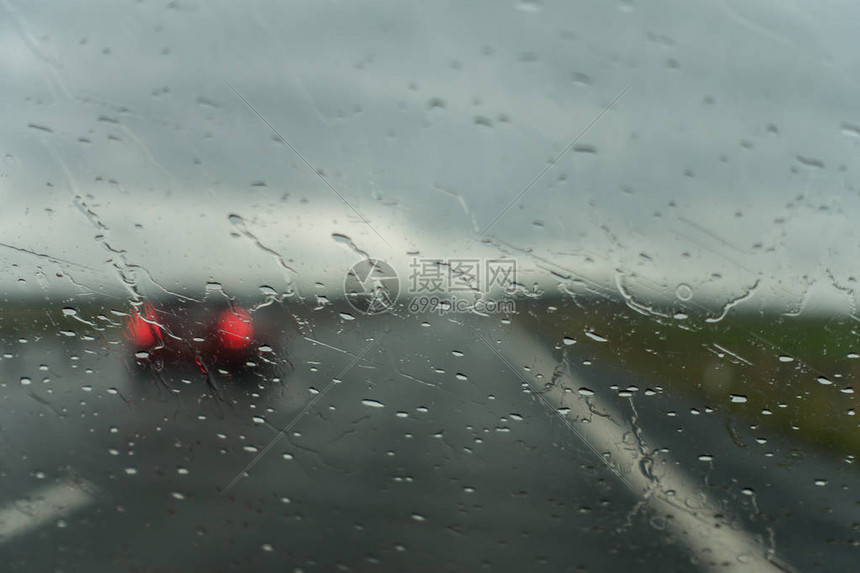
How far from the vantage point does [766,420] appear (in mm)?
2250

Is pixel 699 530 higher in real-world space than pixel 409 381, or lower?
lower

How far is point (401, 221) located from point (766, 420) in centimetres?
144

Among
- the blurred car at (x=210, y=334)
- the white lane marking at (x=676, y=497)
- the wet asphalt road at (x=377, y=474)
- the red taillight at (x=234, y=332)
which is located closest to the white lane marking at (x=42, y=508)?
the wet asphalt road at (x=377, y=474)

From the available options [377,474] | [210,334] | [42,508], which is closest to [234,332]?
[210,334]

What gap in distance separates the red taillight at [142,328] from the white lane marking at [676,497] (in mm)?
1517

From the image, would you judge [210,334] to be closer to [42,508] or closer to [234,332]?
[234,332]

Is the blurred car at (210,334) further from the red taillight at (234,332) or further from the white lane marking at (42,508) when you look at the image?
the white lane marking at (42,508)

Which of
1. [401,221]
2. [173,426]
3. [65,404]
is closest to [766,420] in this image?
[401,221]

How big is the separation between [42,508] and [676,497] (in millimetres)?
2306

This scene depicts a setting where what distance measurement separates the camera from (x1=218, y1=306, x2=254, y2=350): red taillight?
247cm

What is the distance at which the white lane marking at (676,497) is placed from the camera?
221 cm

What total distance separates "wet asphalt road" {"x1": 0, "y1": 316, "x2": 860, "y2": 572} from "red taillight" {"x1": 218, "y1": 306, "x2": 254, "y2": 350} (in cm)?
13

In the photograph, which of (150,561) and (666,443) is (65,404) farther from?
(666,443)

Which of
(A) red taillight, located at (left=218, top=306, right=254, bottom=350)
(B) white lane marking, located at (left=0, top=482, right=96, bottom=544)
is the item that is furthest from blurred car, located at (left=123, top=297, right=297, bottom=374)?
(B) white lane marking, located at (left=0, top=482, right=96, bottom=544)
